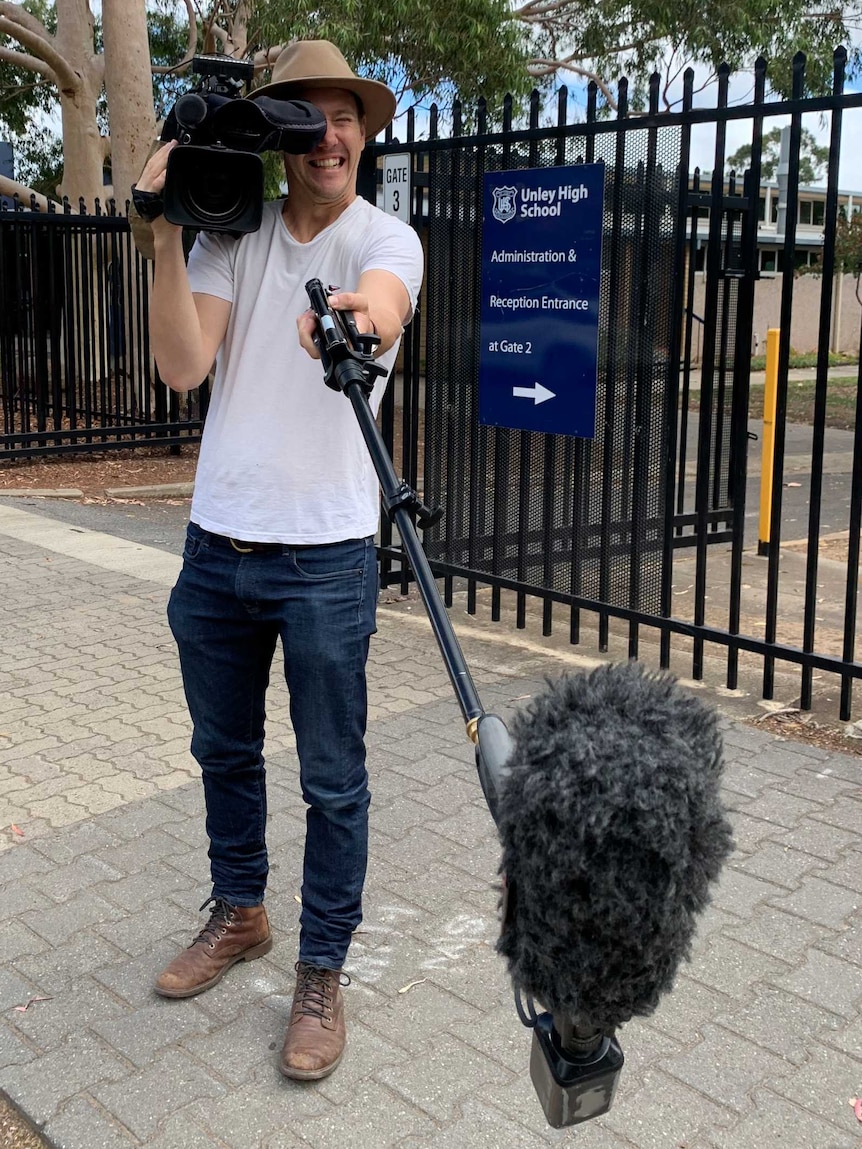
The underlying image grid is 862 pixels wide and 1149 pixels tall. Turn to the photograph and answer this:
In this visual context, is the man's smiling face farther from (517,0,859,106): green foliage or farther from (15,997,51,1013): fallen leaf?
(517,0,859,106): green foliage

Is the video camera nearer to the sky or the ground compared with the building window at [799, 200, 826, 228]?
nearer to the ground

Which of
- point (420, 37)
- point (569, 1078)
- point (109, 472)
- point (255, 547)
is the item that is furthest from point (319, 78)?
point (420, 37)

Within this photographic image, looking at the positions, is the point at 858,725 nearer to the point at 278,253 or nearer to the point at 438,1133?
the point at 438,1133

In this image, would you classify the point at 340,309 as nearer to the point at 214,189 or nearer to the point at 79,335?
the point at 214,189

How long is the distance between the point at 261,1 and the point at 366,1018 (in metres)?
18.2

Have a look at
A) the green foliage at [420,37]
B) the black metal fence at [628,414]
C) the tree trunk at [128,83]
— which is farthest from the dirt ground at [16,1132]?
the green foliage at [420,37]

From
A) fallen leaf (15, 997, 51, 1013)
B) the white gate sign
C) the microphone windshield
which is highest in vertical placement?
the white gate sign

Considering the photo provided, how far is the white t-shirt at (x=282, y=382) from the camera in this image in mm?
2709

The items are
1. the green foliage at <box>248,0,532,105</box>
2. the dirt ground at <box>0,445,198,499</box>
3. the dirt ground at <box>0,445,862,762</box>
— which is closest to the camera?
the dirt ground at <box>0,445,862,762</box>

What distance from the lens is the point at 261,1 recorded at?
18.2 metres

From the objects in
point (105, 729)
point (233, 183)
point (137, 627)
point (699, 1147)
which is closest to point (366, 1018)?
point (699, 1147)

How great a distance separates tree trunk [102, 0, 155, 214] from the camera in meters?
15.0

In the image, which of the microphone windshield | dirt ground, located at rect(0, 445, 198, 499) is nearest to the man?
the microphone windshield

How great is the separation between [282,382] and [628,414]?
9.89 feet
